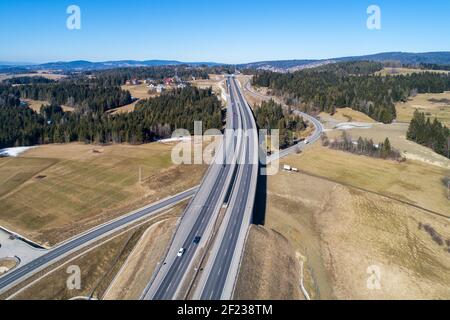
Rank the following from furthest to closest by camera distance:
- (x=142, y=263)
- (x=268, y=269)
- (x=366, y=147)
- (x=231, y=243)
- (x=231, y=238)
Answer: (x=366, y=147)
(x=231, y=238)
(x=231, y=243)
(x=142, y=263)
(x=268, y=269)

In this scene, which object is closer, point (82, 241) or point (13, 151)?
point (82, 241)

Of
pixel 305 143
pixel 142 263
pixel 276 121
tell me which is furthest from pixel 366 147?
pixel 142 263

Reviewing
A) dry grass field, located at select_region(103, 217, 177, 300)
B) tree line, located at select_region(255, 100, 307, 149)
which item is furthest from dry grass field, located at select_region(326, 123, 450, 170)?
dry grass field, located at select_region(103, 217, 177, 300)

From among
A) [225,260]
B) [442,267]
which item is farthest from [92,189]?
[442,267]

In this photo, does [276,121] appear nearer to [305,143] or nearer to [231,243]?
[305,143]

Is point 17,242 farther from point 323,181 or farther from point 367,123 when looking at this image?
point 367,123

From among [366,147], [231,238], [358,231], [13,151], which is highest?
[366,147]

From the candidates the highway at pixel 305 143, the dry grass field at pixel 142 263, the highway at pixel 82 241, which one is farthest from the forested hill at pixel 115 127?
the dry grass field at pixel 142 263

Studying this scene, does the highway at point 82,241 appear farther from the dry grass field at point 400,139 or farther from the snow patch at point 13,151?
the dry grass field at point 400,139
